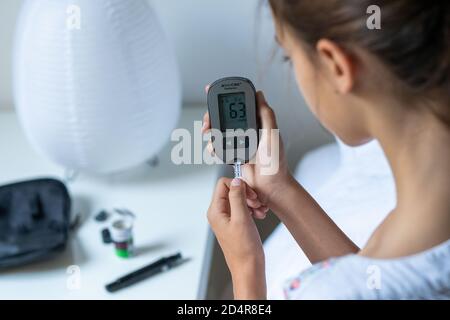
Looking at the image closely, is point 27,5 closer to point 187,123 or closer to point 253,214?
point 187,123

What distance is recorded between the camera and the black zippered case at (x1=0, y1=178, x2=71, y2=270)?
963mm

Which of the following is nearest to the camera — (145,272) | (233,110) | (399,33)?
(399,33)

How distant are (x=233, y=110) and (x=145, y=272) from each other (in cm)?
42

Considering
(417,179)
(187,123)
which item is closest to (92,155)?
(187,123)

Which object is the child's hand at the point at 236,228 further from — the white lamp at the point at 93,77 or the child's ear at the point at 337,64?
the white lamp at the point at 93,77

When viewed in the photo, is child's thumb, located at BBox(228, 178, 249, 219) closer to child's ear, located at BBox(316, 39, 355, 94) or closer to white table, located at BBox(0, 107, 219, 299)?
child's ear, located at BBox(316, 39, 355, 94)

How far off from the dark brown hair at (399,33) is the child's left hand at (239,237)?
0.19m

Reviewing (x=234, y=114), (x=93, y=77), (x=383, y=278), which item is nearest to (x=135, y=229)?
(x=93, y=77)

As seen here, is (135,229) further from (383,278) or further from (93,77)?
(383,278)

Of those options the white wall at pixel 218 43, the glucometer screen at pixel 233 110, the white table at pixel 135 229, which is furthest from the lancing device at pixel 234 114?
the white wall at pixel 218 43

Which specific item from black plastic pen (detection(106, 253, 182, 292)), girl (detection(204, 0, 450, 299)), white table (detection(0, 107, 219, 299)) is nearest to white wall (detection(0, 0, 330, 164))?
white table (detection(0, 107, 219, 299))

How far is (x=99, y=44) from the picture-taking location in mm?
958

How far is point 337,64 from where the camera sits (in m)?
0.47
